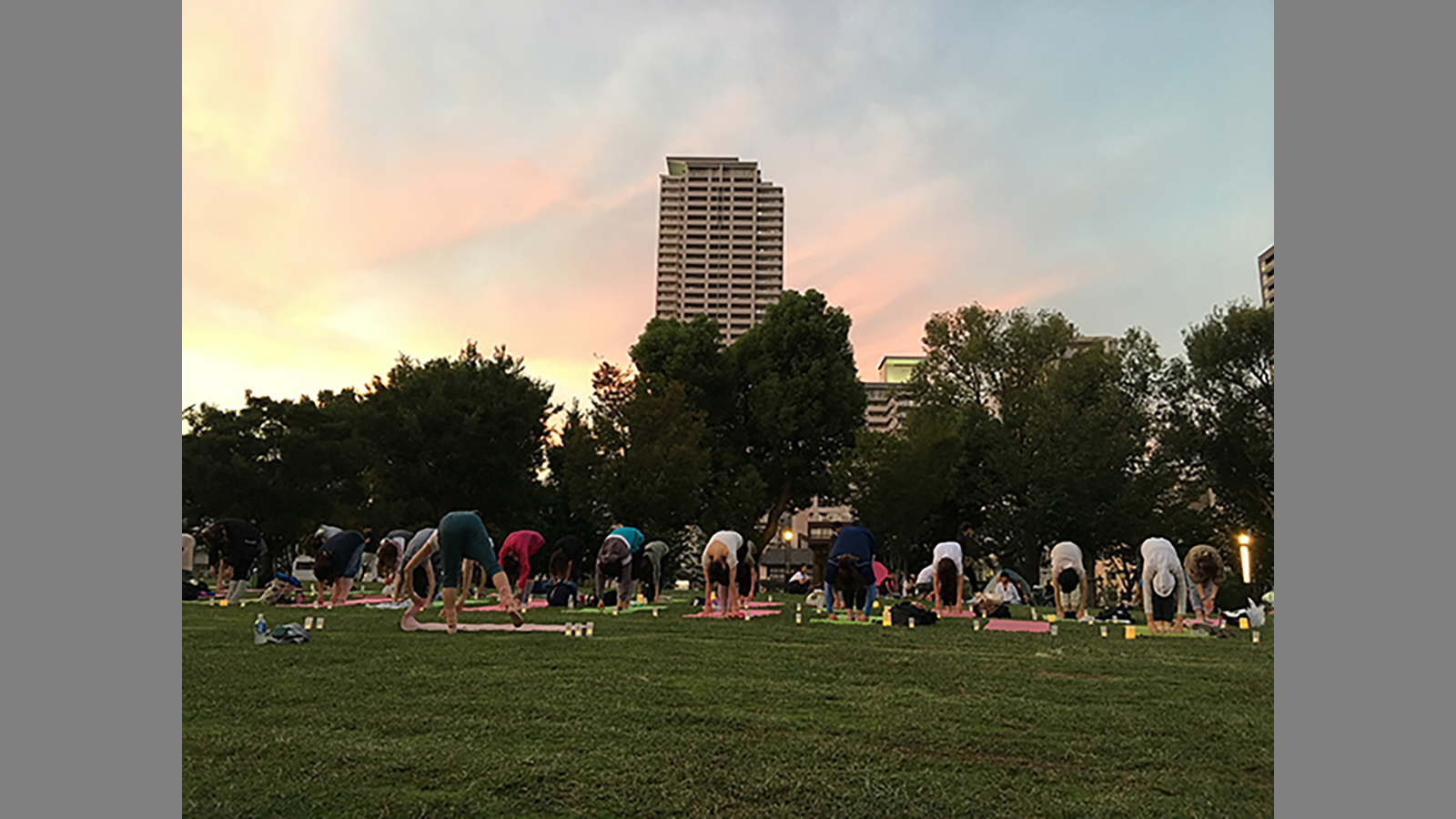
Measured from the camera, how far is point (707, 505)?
41.4 m

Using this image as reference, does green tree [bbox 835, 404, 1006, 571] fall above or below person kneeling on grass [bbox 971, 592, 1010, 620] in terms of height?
above

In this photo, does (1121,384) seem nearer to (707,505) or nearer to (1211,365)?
(1211,365)

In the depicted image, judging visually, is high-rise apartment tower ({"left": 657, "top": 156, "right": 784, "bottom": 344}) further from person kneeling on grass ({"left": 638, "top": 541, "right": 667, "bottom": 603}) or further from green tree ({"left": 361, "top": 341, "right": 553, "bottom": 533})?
person kneeling on grass ({"left": 638, "top": 541, "right": 667, "bottom": 603})

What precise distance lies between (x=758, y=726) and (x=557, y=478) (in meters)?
40.2

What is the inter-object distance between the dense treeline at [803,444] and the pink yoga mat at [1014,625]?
19.2 meters

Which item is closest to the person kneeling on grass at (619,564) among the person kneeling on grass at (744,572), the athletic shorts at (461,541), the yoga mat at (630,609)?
the yoga mat at (630,609)

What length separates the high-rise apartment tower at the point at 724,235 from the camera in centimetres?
16338

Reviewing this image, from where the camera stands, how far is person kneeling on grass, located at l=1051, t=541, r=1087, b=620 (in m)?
19.8

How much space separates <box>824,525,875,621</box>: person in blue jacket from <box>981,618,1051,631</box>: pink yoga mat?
7.99 feet

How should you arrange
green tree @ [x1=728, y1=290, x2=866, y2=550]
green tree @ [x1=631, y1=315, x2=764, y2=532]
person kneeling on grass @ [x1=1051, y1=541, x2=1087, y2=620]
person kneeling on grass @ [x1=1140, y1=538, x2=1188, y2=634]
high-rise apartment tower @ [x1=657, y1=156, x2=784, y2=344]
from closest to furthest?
person kneeling on grass @ [x1=1140, y1=538, x2=1188, y2=634], person kneeling on grass @ [x1=1051, y1=541, x2=1087, y2=620], green tree @ [x1=631, y1=315, x2=764, y2=532], green tree @ [x1=728, y1=290, x2=866, y2=550], high-rise apartment tower @ [x1=657, y1=156, x2=784, y2=344]

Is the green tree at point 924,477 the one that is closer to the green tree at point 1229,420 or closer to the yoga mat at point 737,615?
the green tree at point 1229,420

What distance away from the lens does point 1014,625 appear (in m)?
16.9

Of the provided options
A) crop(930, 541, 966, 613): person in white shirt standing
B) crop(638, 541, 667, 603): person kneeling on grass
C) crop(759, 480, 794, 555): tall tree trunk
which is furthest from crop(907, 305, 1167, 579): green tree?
crop(638, 541, 667, 603): person kneeling on grass

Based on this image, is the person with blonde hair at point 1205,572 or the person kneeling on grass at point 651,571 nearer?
the person with blonde hair at point 1205,572
